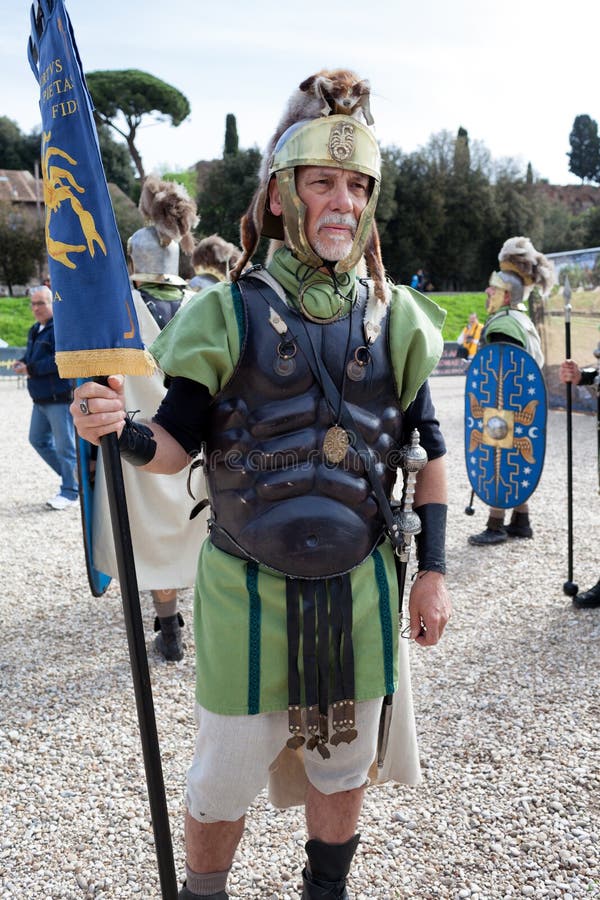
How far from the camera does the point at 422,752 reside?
2912 mm

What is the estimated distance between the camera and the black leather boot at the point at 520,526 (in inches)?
219

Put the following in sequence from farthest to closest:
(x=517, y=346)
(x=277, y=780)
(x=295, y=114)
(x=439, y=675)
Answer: (x=517, y=346)
(x=439, y=675)
(x=277, y=780)
(x=295, y=114)

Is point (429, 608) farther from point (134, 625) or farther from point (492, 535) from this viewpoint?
point (492, 535)

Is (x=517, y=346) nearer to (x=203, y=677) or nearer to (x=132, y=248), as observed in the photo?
(x=132, y=248)

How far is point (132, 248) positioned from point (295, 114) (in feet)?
6.78

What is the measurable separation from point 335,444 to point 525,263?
3968 mm

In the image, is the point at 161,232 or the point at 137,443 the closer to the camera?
the point at 137,443

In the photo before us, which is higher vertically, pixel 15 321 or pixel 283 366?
pixel 283 366

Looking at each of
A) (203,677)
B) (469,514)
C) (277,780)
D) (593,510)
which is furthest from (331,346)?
(593,510)

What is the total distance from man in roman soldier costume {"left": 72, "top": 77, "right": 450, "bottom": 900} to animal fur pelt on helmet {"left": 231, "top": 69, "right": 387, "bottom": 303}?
0.03 m

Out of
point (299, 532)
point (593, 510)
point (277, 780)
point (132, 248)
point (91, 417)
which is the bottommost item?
point (593, 510)

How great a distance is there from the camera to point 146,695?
58.9 inches

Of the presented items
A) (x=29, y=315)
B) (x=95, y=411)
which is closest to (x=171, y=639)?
(x=95, y=411)

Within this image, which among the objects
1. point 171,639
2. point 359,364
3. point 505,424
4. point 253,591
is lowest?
point 171,639
